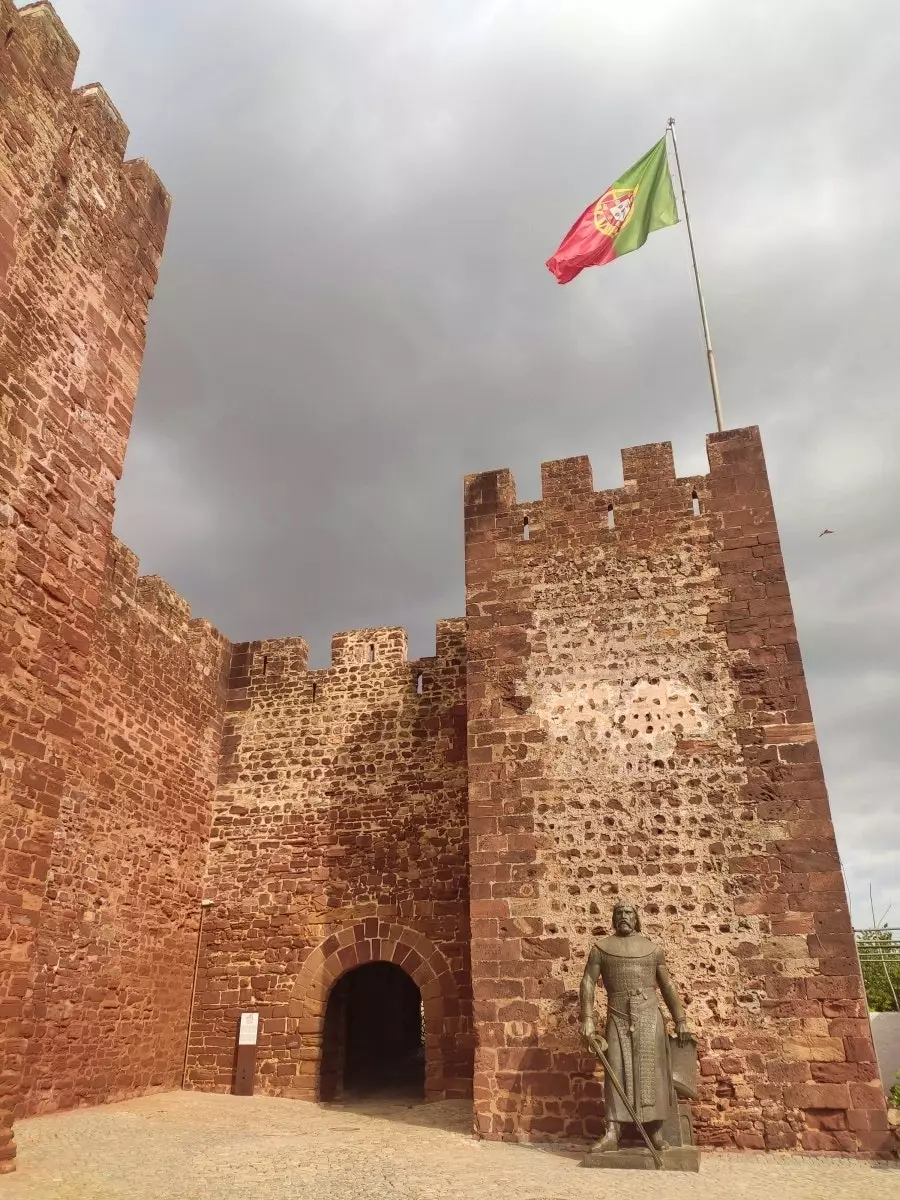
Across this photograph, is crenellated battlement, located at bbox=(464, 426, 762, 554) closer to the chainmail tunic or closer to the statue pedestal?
the chainmail tunic

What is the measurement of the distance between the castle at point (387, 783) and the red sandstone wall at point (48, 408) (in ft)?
0.09

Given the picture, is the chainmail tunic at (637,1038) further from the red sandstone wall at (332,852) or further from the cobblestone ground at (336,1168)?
the red sandstone wall at (332,852)

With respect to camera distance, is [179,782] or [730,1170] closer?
[730,1170]

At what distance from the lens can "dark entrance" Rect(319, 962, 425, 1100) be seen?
37.9 ft

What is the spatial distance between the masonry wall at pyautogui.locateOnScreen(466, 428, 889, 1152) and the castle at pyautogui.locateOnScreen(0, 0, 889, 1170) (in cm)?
3

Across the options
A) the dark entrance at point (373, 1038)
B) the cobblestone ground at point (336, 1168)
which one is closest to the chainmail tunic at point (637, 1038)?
the cobblestone ground at point (336, 1168)

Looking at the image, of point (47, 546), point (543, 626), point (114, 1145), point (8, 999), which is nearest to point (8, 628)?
point (47, 546)

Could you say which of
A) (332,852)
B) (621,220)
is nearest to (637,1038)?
(332,852)

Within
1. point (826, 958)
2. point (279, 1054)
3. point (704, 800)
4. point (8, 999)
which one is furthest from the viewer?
point (279, 1054)

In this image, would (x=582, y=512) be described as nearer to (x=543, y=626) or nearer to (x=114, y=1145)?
(x=543, y=626)

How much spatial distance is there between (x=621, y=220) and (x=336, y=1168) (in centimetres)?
1115

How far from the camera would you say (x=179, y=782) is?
1204cm

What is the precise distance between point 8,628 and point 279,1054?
7.67 metres

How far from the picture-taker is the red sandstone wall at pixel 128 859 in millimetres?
9328
